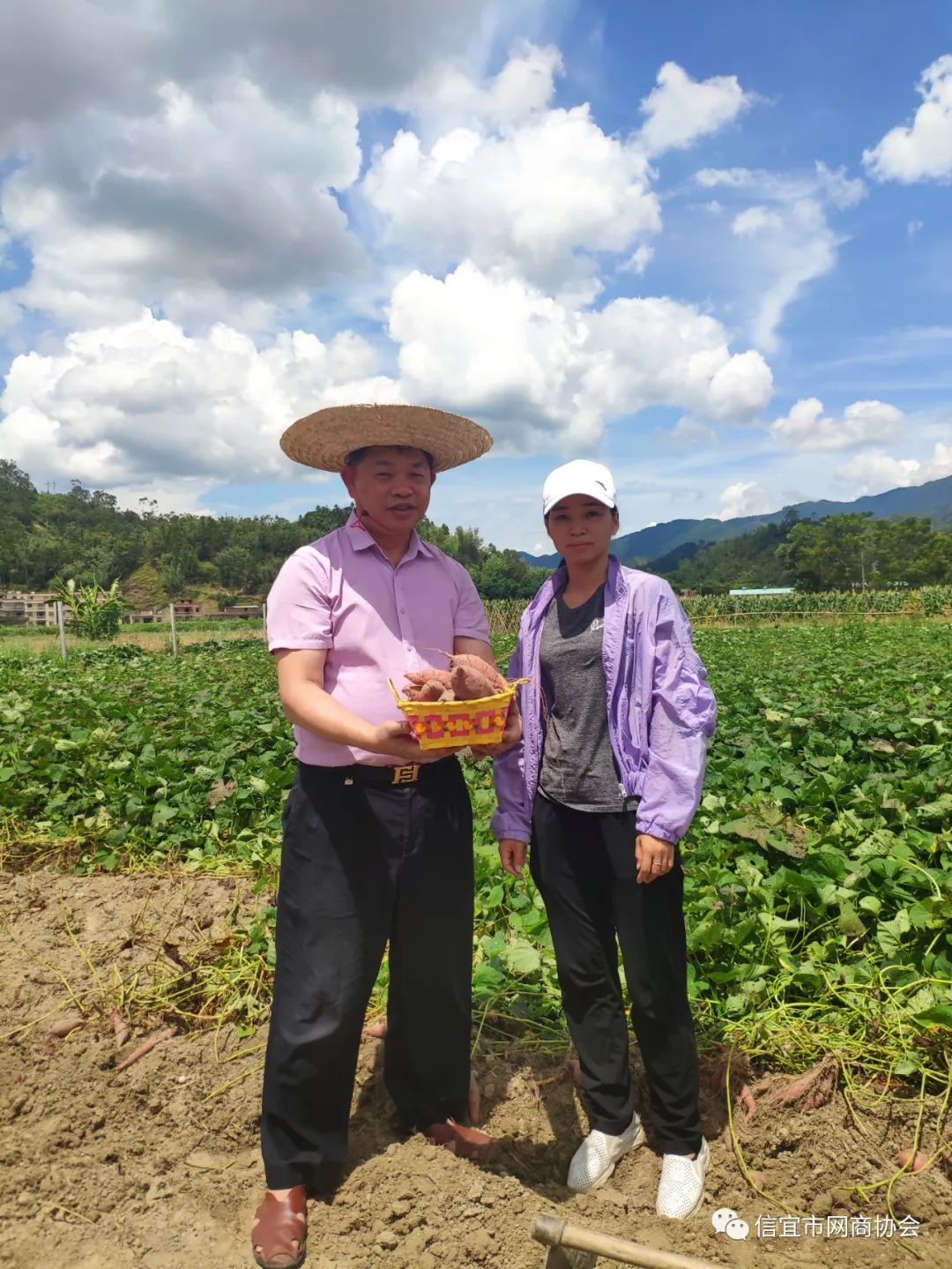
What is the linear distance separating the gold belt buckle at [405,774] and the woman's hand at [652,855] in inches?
24.9

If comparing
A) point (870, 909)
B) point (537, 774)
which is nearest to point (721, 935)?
point (870, 909)

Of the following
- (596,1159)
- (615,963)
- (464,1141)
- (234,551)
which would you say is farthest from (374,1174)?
(234,551)

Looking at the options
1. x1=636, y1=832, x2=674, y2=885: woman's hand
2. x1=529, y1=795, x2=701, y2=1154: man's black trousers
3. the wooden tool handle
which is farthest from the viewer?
x1=529, y1=795, x2=701, y2=1154: man's black trousers

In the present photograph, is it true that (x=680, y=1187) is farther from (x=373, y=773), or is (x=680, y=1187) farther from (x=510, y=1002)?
(x=373, y=773)

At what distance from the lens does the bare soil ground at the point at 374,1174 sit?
2.05 metres

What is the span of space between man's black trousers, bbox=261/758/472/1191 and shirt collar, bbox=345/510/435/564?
61cm

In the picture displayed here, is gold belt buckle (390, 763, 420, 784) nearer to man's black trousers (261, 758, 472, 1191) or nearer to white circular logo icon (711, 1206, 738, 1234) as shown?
man's black trousers (261, 758, 472, 1191)

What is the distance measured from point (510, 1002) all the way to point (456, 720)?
173cm

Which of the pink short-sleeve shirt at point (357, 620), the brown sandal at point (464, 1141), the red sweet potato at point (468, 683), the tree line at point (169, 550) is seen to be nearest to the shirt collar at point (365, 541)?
the pink short-sleeve shirt at point (357, 620)

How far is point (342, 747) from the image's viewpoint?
7.07 feet

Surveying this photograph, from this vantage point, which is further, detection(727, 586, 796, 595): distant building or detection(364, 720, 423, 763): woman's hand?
detection(727, 586, 796, 595): distant building

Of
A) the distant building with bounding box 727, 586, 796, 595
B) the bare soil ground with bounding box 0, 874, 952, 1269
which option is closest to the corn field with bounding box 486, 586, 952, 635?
the distant building with bounding box 727, 586, 796, 595

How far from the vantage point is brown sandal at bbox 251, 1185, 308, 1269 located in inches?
78.7

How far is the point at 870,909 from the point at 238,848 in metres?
3.25
